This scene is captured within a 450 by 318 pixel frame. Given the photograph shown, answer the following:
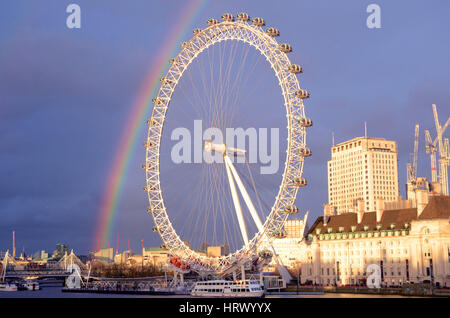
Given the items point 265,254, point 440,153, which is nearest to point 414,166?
point 440,153

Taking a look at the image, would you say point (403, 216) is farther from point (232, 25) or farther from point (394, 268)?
point (232, 25)

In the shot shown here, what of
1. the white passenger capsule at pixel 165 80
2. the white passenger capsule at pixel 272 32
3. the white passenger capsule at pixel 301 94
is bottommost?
the white passenger capsule at pixel 301 94

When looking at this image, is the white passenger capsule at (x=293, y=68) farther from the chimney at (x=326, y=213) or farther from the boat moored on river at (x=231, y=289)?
the chimney at (x=326, y=213)

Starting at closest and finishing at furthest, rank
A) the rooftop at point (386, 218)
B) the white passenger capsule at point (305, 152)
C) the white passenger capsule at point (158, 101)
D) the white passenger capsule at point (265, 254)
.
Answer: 1. the white passenger capsule at point (305, 152)
2. the white passenger capsule at point (265, 254)
3. the white passenger capsule at point (158, 101)
4. the rooftop at point (386, 218)

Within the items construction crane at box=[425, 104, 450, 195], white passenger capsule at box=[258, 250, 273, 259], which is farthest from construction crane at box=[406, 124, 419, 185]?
white passenger capsule at box=[258, 250, 273, 259]

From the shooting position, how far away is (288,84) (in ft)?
254

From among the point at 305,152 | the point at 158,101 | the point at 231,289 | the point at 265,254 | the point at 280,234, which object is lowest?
the point at 231,289

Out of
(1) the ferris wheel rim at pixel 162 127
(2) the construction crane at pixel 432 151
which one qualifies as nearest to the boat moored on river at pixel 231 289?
(1) the ferris wheel rim at pixel 162 127

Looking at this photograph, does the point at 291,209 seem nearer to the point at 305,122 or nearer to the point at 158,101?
the point at 305,122

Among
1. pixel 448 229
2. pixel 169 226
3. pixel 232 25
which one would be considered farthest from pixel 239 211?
pixel 448 229

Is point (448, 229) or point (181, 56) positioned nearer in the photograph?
point (181, 56)

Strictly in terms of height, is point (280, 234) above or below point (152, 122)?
below
